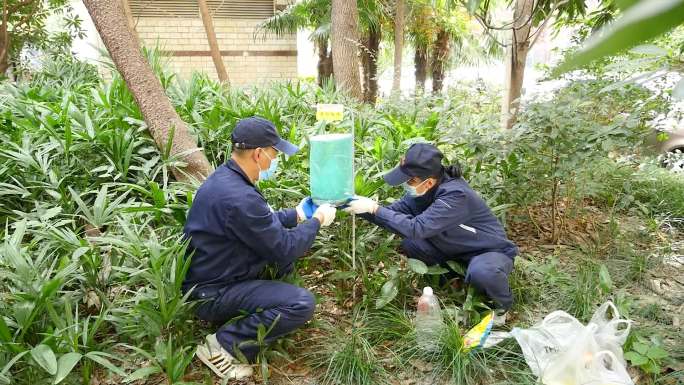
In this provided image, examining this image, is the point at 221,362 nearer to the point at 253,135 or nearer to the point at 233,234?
the point at 233,234

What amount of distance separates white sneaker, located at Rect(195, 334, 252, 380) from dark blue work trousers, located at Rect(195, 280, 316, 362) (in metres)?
0.03

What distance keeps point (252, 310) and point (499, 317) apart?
56.6 inches

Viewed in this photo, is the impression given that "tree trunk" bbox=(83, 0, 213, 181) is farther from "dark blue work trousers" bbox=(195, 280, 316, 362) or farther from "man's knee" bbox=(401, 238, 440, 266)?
"man's knee" bbox=(401, 238, 440, 266)

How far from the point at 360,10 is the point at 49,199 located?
8062mm

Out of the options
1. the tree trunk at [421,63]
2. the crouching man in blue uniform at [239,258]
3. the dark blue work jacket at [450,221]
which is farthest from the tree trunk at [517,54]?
the tree trunk at [421,63]

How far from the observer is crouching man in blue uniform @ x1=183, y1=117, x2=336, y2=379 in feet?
7.93

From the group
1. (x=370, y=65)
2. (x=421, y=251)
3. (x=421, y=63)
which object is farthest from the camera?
(x=421, y=63)

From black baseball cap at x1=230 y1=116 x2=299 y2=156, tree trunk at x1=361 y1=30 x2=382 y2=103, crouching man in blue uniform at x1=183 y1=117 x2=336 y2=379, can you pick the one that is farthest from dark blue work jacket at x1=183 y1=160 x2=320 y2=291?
tree trunk at x1=361 y1=30 x2=382 y2=103

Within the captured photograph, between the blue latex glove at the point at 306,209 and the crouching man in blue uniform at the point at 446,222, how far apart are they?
253 mm

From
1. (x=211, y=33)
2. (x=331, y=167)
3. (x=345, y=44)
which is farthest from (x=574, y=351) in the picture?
(x=211, y=33)

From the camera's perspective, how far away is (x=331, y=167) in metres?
2.72

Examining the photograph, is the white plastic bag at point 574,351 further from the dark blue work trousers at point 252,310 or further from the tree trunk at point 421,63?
the tree trunk at point 421,63

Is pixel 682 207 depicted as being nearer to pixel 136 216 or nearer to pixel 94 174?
pixel 136 216

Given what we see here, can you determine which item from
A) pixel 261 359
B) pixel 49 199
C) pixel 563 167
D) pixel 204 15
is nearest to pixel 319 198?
pixel 261 359
